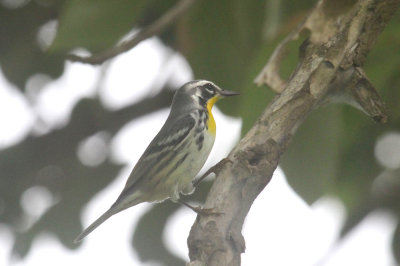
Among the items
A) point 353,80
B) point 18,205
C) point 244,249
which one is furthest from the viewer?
point 18,205

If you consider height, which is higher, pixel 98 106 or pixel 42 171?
pixel 98 106

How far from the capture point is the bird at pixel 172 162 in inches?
149

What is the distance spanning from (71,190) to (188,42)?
119cm

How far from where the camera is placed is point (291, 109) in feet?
6.79

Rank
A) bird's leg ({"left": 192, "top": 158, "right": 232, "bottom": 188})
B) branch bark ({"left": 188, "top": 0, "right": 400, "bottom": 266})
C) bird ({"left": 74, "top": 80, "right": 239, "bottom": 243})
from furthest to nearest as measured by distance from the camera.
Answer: bird ({"left": 74, "top": 80, "right": 239, "bottom": 243}), bird's leg ({"left": 192, "top": 158, "right": 232, "bottom": 188}), branch bark ({"left": 188, "top": 0, "right": 400, "bottom": 266})

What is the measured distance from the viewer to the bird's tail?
362 cm

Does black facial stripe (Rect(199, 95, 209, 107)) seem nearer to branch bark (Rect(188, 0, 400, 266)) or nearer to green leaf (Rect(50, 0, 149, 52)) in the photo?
green leaf (Rect(50, 0, 149, 52))

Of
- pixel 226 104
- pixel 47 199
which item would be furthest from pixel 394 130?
pixel 47 199

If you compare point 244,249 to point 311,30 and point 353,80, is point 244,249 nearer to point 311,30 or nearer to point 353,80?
point 353,80

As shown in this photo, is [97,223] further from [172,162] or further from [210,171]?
[210,171]

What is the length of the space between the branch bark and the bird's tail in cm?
174

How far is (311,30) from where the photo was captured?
2453 millimetres

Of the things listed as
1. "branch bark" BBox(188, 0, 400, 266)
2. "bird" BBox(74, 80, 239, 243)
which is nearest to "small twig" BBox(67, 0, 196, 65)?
"branch bark" BBox(188, 0, 400, 266)

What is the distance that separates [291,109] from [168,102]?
2319 millimetres
